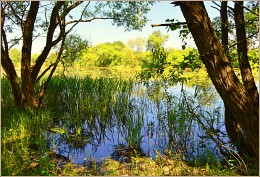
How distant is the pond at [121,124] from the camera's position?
421 centimetres

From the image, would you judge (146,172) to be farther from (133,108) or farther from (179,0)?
(133,108)

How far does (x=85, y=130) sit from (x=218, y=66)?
3.47m

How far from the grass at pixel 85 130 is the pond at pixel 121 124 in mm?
18

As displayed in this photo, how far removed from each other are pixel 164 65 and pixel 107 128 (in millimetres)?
2686

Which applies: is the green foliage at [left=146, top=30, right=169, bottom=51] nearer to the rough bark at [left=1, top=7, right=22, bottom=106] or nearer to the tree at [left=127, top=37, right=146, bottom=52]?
the rough bark at [left=1, top=7, right=22, bottom=106]

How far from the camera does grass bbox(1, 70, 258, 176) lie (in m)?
3.33

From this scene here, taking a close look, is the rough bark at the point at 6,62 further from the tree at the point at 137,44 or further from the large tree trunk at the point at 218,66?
the tree at the point at 137,44

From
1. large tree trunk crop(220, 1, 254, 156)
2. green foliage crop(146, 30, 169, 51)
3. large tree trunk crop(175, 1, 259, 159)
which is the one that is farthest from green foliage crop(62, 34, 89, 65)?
large tree trunk crop(175, 1, 259, 159)

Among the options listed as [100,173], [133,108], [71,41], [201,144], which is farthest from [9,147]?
[71,41]

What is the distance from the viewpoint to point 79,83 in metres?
7.11

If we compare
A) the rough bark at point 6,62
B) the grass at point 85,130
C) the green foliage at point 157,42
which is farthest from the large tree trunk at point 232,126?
the rough bark at point 6,62

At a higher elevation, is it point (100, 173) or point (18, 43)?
point (18, 43)

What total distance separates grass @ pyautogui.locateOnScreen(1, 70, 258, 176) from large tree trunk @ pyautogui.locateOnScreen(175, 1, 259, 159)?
0.84 m

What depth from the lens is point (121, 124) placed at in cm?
576
